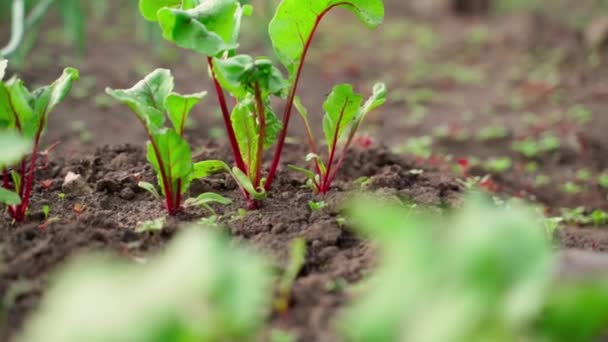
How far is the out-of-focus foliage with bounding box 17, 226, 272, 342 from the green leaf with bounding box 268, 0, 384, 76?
1.08m

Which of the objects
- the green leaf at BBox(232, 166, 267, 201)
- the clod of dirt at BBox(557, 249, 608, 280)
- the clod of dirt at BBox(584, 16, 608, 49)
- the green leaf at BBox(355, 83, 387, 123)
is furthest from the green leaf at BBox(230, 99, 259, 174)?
the clod of dirt at BBox(584, 16, 608, 49)

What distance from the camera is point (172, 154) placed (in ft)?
6.40

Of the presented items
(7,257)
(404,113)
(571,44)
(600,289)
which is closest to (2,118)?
(7,257)

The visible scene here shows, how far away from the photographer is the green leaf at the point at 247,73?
1868 mm

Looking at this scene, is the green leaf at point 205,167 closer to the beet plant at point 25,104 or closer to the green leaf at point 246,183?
the green leaf at point 246,183

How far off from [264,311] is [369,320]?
425 mm

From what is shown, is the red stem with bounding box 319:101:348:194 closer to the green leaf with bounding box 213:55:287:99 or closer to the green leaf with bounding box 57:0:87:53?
the green leaf with bounding box 213:55:287:99

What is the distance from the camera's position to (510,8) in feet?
27.6

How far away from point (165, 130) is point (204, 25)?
31 cm

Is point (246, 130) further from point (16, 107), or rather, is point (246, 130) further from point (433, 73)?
point (433, 73)

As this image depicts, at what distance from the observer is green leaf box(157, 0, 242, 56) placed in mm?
1837

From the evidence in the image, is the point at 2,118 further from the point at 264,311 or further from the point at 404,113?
the point at 404,113

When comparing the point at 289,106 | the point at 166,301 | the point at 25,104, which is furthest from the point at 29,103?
the point at 166,301

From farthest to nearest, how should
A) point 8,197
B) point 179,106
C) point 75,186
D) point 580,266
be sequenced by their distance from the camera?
point 75,186, point 179,106, point 8,197, point 580,266
